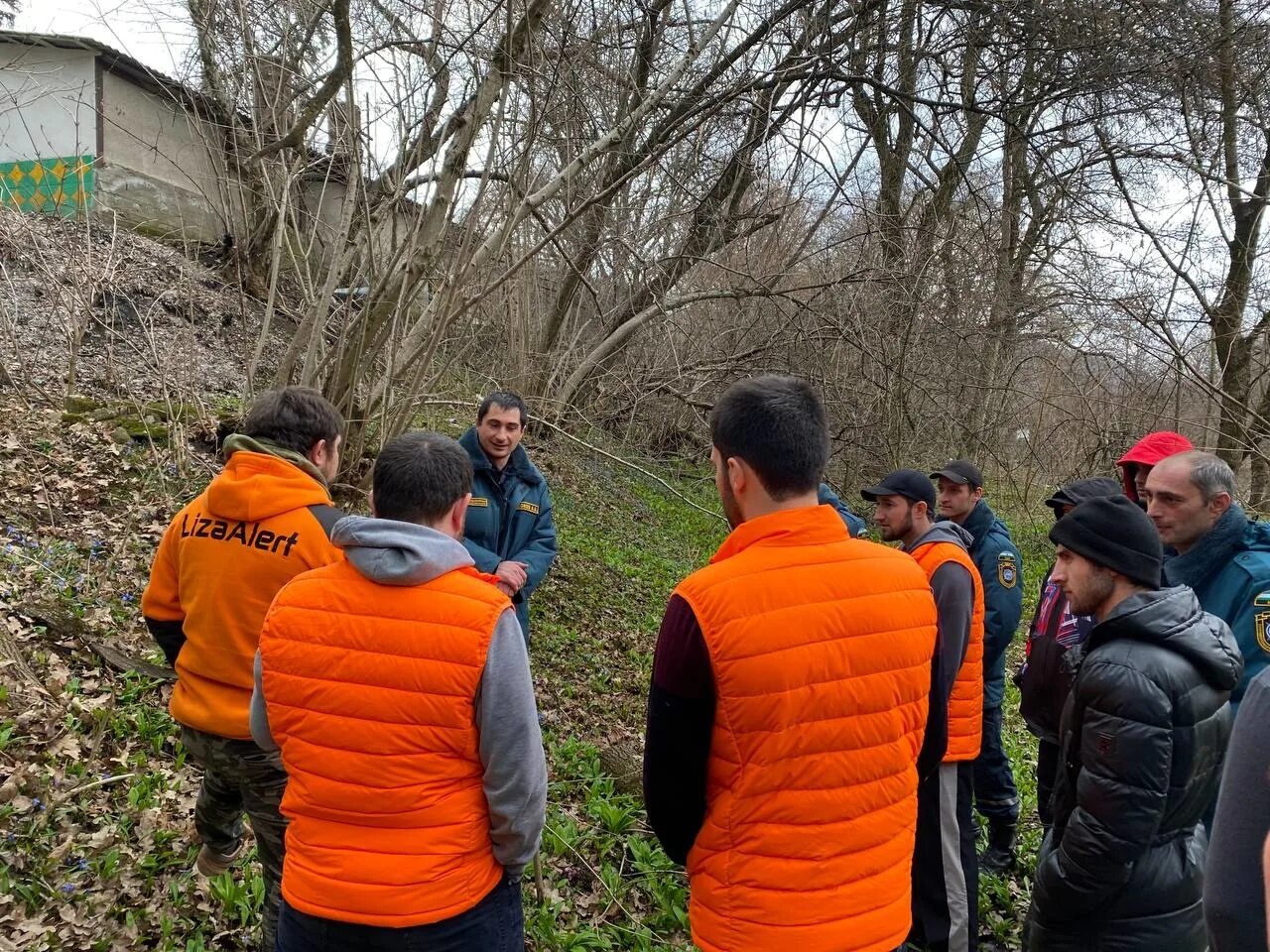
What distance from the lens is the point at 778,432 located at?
1708mm

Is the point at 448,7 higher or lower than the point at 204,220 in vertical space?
higher

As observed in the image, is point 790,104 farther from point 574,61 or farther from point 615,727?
point 615,727

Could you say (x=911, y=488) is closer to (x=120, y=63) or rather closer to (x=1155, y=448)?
(x=1155, y=448)

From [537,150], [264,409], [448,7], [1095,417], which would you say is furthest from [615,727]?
[1095,417]

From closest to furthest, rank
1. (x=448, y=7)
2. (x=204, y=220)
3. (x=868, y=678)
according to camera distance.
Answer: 1. (x=868, y=678)
2. (x=448, y=7)
3. (x=204, y=220)

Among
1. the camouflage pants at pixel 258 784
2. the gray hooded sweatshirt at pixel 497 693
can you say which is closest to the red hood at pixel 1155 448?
the gray hooded sweatshirt at pixel 497 693

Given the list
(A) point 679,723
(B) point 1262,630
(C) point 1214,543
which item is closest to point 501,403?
(A) point 679,723

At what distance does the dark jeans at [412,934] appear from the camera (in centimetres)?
168

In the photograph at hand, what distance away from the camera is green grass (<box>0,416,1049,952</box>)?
9.23ft

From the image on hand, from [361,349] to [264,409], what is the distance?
3.23m

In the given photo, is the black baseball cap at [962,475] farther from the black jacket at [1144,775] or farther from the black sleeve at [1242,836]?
the black sleeve at [1242,836]

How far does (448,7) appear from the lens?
506 centimetres

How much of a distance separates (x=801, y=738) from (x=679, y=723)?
0.27 metres

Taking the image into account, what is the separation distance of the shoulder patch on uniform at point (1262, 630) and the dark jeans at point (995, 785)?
1828 mm
